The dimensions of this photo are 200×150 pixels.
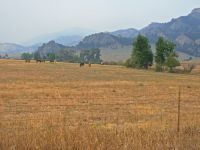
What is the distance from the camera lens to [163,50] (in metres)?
124

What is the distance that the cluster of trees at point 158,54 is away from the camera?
400 feet

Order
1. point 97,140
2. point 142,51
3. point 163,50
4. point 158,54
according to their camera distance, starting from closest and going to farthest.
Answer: point 97,140, point 163,50, point 158,54, point 142,51

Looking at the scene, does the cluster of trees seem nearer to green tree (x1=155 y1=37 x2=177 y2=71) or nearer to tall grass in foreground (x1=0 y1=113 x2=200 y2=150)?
green tree (x1=155 y1=37 x2=177 y2=71)

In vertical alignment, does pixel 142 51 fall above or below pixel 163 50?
below

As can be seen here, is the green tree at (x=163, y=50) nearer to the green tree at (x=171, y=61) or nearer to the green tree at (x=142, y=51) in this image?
the green tree at (x=171, y=61)

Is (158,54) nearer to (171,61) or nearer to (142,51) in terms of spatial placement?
(142,51)

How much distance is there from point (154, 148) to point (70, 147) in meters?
2.17

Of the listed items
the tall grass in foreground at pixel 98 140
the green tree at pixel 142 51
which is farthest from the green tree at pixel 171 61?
the tall grass in foreground at pixel 98 140

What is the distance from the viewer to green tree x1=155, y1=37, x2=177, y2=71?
402ft

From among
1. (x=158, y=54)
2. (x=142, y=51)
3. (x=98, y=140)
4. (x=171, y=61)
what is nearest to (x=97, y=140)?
(x=98, y=140)

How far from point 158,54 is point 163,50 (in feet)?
6.25

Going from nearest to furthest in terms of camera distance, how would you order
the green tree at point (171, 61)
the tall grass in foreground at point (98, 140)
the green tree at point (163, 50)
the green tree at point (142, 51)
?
the tall grass in foreground at point (98, 140) → the green tree at point (171, 61) → the green tree at point (163, 50) → the green tree at point (142, 51)

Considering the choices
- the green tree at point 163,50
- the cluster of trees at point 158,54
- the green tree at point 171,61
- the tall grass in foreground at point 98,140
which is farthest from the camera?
the green tree at point 163,50

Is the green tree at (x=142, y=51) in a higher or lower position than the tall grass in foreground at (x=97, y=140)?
higher
